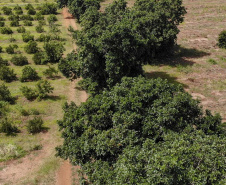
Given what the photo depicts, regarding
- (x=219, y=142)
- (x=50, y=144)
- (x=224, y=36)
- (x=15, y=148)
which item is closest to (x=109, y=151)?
(x=219, y=142)

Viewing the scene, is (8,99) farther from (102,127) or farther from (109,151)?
(109,151)

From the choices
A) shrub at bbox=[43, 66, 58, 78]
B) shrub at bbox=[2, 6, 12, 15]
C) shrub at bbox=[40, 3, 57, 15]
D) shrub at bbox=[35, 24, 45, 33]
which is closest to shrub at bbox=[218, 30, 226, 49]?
shrub at bbox=[43, 66, 58, 78]

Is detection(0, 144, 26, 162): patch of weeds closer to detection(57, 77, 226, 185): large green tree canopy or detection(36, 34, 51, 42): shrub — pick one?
detection(57, 77, 226, 185): large green tree canopy

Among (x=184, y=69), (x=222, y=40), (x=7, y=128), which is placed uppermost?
(x=222, y=40)

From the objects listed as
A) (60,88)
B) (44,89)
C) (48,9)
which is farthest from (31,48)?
(48,9)

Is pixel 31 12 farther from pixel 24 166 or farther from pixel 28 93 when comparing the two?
pixel 24 166

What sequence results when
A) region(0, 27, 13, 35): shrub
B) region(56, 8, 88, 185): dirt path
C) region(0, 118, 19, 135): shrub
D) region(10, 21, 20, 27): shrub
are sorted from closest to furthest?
region(56, 8, 88, 185): dirt path, region(0, 118, 19, 135): shrub, region(0, 27, 13, 35): shrub, region(10, 21, 20, 27): shrub

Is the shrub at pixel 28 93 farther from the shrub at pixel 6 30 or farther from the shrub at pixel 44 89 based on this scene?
the shrub at pixel 6 30
